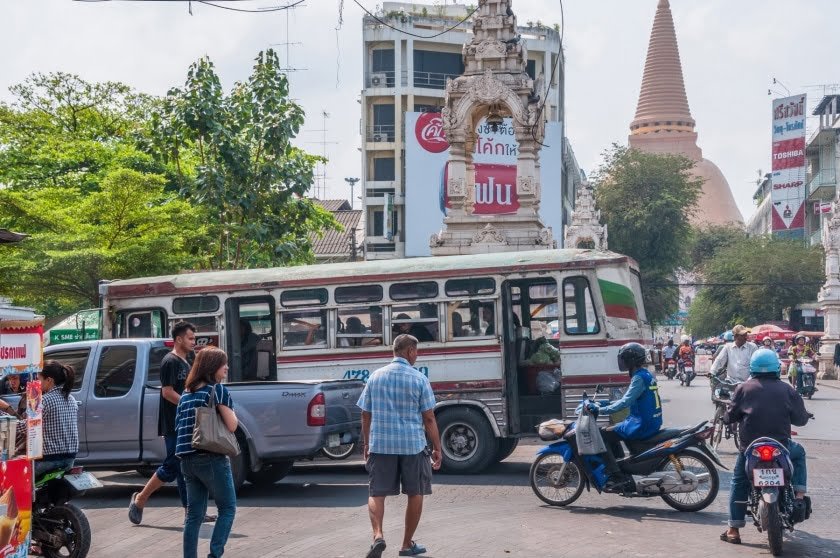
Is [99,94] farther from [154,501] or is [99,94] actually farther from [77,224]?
[154,501]

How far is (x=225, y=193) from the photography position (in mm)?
24047

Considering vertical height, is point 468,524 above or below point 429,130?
below

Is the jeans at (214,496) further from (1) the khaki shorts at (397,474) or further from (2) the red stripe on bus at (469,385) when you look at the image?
(2) the red stripe on bus at (469,385)

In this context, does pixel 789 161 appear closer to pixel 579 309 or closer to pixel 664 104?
pixel 664 104

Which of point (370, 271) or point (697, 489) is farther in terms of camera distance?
point (370, 271)

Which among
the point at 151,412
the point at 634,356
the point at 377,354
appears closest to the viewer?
the point at 634,356

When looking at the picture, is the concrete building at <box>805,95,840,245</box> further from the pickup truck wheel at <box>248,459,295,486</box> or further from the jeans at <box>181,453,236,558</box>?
the jeans at <box>181,453,236,558</box>

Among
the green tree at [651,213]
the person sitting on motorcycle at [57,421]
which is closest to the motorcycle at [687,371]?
the green tree at [651,213]

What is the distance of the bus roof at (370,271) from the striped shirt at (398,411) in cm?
602

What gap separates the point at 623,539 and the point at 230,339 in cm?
795

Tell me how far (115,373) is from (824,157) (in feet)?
209

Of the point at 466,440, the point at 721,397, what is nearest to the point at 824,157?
the point at 721,397

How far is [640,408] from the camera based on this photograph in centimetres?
1082

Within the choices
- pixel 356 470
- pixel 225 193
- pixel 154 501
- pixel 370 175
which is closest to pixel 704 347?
pixel 370 175
